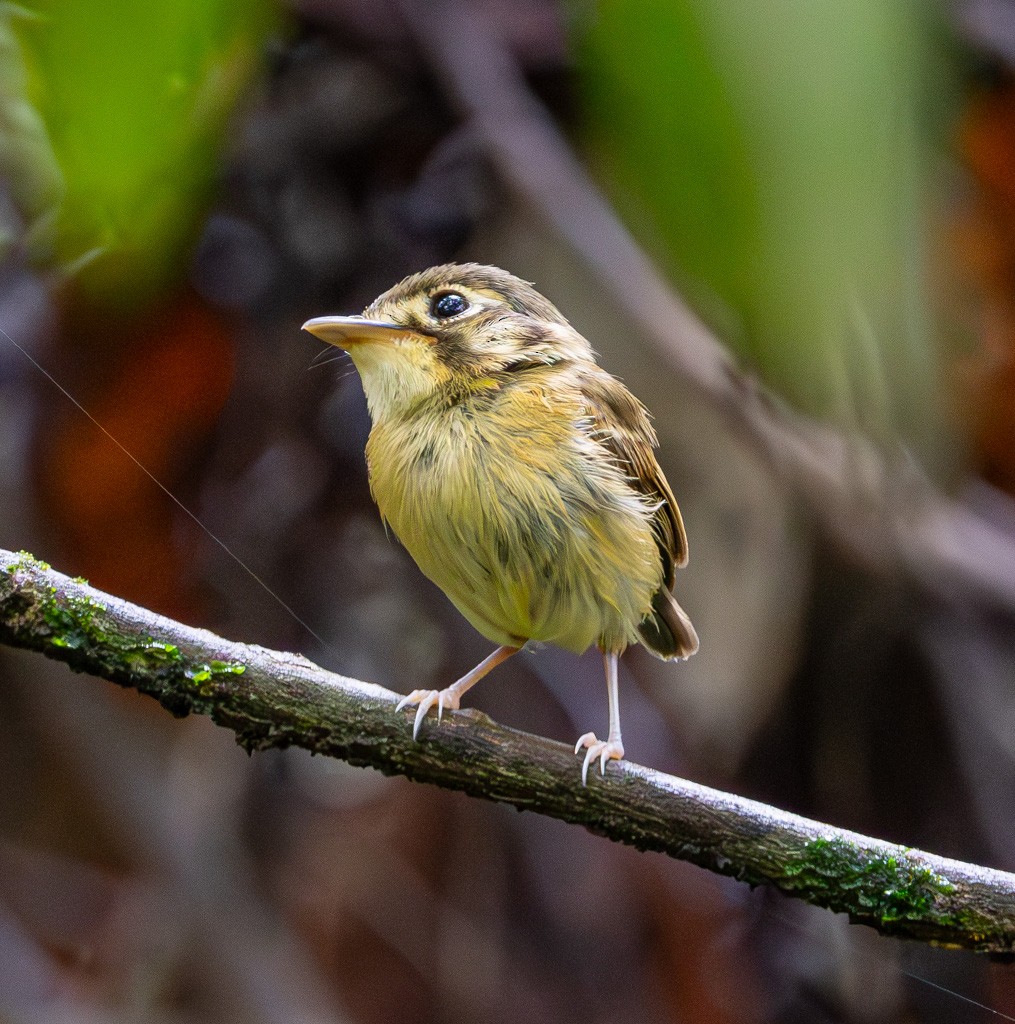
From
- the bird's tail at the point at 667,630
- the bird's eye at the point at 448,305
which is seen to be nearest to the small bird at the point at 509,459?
the bird's eye at the point at 448,305

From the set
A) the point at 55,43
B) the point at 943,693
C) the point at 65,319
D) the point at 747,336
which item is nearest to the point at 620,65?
the point at 747,336

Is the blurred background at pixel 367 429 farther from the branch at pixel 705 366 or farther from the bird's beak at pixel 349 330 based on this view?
the bird's beak at pixel 349 330

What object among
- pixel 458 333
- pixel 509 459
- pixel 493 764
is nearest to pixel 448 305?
pixel 458 333

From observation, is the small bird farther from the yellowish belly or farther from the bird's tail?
the bird's tail

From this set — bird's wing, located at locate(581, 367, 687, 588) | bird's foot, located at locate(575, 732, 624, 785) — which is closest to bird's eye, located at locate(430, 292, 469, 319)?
bird's wing, located at locate(581, 367, 687, 588)

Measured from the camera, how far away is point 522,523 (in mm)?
2076

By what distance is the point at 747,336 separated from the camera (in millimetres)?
1194

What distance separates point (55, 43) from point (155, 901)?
4147mm

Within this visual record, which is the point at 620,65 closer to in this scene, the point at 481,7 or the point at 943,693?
the point at 481,7

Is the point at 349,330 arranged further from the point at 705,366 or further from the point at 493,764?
the point at 493,764

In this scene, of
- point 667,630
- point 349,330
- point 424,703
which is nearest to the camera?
point 349,330

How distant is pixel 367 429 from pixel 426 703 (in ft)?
2.12

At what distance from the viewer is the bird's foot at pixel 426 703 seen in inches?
78.0

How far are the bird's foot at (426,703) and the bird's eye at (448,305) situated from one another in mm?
671
